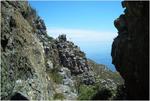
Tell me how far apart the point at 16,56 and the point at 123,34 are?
14.0 meters

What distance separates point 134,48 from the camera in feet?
131

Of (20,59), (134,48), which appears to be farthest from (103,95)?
(20,59)

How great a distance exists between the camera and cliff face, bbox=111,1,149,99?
37.3 meters

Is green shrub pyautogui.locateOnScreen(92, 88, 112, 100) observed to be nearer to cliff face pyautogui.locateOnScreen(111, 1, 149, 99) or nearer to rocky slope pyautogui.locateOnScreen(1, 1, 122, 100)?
rocky slope pyautogui.locateOnScreen(1, 1, 122, 100)

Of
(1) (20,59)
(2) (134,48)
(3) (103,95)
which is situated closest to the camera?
(2) (134,48)

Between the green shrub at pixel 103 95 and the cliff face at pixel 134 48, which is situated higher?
the cliff face at pixel 134 48

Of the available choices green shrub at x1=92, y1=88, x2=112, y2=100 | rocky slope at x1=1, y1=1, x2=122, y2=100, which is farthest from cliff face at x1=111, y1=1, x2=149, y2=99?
rocky slope at x1=1, y1=1, x2=122, y2=100

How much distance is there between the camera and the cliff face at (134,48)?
37.3 metres

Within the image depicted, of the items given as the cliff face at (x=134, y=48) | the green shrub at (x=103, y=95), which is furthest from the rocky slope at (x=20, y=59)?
the cliff face at (x=134, y=48)

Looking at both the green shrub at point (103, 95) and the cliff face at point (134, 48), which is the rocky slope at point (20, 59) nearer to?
the green shrub at point (103, 95)

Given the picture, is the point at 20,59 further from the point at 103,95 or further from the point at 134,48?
the point at 103,95

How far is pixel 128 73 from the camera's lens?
141ft

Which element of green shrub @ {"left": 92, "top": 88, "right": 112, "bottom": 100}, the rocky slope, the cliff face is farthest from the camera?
green shrub @ {"left": 92, "top": 88, "right": 112, "bottom": 100}

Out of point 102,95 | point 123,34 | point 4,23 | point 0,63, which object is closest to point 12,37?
point 4,23
